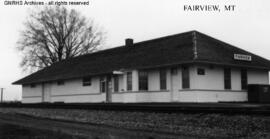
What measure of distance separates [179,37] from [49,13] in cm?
3369

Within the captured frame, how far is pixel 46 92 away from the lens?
43.0 meters

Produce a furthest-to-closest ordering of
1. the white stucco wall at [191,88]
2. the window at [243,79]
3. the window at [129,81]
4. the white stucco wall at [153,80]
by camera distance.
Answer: the window at [129,81], the window at [243,79], the white stucco wall at [153,80], the white stucco wall at [191,88]

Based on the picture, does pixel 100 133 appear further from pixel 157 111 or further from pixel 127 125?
pixel 157 111

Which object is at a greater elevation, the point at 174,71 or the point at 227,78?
the point at 174,71

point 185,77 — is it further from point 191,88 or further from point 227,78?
point 227,78

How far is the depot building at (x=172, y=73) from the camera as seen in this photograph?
86.8 ft

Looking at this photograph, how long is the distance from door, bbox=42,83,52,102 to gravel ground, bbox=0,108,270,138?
2306 cm

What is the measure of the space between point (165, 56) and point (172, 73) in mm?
1631

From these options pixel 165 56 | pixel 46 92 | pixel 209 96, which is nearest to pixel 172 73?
pixel 165 56

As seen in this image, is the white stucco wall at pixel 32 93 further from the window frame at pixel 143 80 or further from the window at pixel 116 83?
the window frame at pixel 143 80

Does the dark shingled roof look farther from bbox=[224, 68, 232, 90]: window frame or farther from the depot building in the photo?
bbox=[224, 68, 232, 90]: window frame

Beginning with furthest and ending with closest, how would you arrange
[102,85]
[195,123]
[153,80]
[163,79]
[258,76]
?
[102,85]
[258,76]
[153,80]
[163,79]
[195,123]

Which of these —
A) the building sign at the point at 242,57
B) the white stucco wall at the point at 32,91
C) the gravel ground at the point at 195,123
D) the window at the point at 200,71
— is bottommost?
the gravel ground at the point at 195,123

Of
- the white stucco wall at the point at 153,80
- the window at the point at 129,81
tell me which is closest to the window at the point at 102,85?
the window at the point at 129,81
